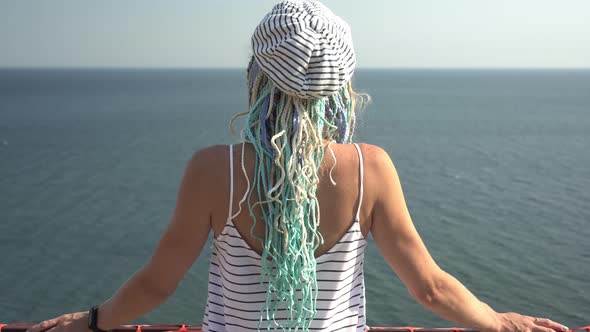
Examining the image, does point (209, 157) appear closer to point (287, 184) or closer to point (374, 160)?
point (287, 184)

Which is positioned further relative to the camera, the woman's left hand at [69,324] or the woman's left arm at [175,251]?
the woman's left hand at [69,324]

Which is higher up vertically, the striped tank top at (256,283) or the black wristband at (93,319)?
the striped tank top at (256,283)

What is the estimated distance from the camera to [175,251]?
1590 mm

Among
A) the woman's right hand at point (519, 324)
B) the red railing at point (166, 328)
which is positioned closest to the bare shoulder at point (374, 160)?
the woman's right hand at point (519, 324)

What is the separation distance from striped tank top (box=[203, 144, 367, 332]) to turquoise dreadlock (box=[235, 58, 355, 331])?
4cm

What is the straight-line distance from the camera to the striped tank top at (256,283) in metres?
1.61

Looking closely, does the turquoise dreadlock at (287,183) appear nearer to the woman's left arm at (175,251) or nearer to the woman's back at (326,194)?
the woman's back at (326,194)

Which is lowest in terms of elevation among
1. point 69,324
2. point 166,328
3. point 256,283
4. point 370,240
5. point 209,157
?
point 370,240

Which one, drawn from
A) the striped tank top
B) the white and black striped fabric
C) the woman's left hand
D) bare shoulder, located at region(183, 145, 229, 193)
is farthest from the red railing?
the white and black striped fabric

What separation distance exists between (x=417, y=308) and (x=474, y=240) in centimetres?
538

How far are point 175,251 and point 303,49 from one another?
2.01 ft

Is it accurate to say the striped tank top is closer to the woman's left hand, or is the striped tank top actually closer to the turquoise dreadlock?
→ the turquoise dreadlock

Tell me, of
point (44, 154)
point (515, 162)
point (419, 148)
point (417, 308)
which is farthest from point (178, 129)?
point (417, 308)

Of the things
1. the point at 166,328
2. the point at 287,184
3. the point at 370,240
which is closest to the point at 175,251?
the point at 287,184
